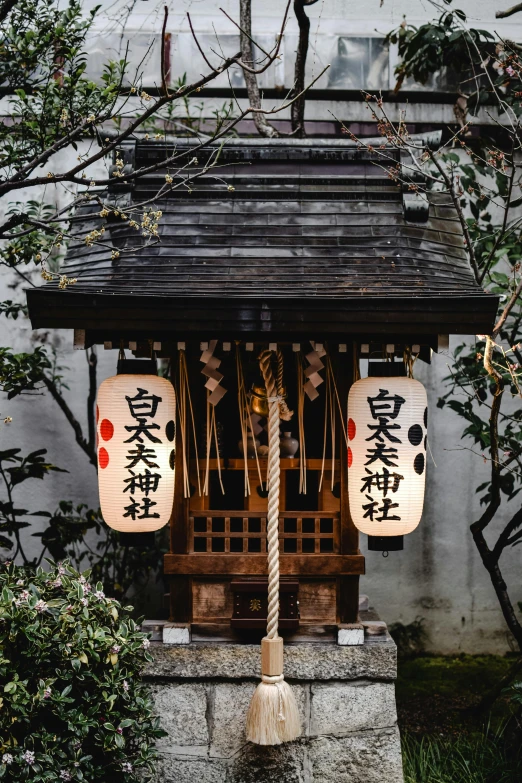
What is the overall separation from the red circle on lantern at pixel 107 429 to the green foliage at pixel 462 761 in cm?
377

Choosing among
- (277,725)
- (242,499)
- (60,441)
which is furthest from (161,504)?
(60,441)

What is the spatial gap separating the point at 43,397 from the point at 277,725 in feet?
15.9

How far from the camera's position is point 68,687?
4.71 meters

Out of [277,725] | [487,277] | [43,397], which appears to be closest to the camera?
[277,725]

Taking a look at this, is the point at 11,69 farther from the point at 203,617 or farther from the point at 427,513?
the point at 427,513

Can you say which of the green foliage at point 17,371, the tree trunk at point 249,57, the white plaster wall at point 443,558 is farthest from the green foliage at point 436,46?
the green foliage at point 17,371

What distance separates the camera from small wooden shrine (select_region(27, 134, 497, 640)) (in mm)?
5020

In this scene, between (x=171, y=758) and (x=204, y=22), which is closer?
(x=171, y=758)

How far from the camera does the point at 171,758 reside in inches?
226

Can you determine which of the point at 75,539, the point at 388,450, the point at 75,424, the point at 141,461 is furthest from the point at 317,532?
the point at 75,424

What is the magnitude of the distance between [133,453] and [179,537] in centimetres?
90

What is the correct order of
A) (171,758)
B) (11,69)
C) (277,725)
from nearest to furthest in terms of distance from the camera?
1. (277,725)
2. (171,758)
3. (11,69)

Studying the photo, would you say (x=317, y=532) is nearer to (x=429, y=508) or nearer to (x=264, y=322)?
(x=264, y=322)

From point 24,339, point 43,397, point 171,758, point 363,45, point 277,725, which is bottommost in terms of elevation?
point 171,758
